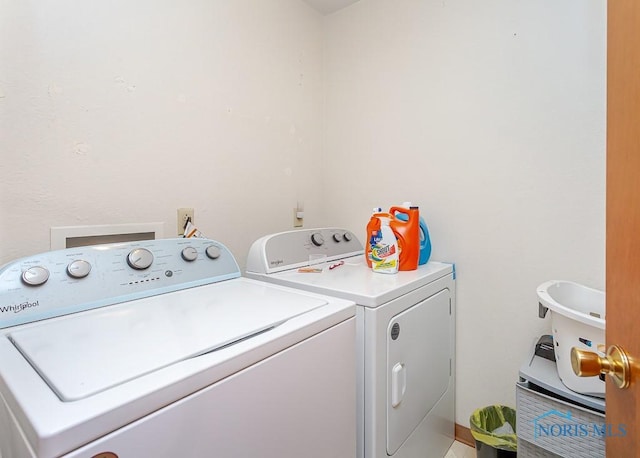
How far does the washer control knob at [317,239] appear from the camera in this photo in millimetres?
1740

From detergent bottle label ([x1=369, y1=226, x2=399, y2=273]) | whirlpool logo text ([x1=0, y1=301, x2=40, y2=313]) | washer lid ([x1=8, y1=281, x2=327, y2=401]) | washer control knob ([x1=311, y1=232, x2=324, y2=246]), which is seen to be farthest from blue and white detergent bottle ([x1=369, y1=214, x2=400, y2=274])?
whirlpool logo text ([x1=0, y1=301, x2=40, y2=313])

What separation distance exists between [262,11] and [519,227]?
1768 mm

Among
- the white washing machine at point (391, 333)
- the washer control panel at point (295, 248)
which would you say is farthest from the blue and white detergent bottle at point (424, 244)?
the washer control panel at point (295, 248)

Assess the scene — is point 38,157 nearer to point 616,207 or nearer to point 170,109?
point 170,109

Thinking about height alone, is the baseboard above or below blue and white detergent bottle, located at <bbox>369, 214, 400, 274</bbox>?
below

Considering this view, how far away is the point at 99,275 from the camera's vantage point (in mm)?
1032

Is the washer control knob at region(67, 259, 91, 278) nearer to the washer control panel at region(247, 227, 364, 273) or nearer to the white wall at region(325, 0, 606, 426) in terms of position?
the washer control panel at region(247, 227, 364, 273)

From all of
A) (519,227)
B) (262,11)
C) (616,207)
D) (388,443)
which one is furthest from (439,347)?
(262,11)

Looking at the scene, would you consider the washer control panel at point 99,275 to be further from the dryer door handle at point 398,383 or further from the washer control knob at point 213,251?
the dryer door handle at point 398,383

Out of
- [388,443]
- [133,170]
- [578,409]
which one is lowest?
[388,443]

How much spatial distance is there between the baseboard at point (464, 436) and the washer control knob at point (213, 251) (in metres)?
1.55

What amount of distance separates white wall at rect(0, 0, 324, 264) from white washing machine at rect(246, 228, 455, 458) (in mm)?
360

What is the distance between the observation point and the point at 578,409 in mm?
1111

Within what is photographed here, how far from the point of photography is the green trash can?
1430 mm
